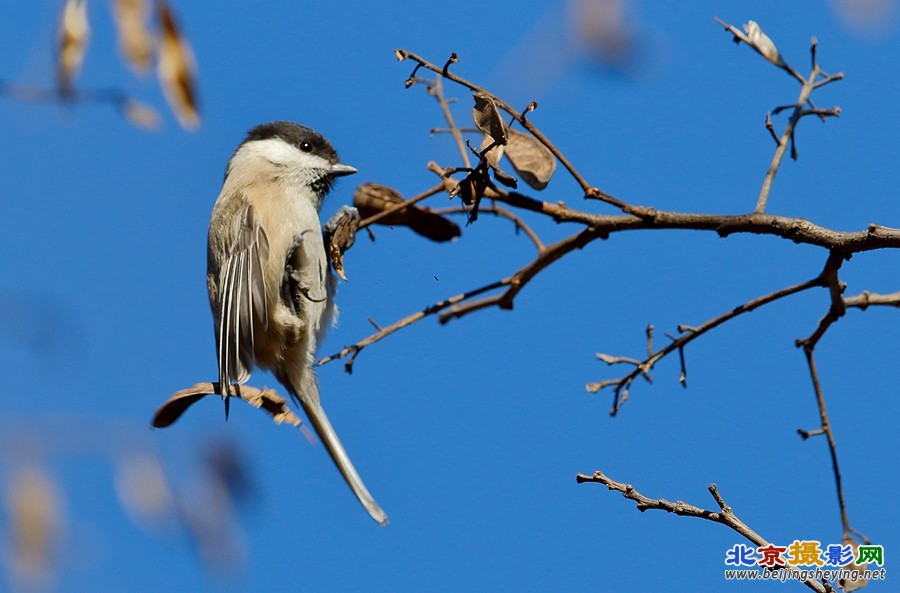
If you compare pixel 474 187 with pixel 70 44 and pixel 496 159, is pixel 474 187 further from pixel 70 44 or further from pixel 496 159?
pixel 70 44

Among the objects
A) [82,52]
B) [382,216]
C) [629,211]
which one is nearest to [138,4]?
[82,52]

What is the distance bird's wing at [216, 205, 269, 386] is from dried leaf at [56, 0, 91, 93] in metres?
1.42

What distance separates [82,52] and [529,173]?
2.80 ft

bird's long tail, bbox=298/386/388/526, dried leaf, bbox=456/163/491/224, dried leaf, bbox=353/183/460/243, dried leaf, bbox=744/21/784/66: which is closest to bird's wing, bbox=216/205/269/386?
bird's long tail, bbox=298/386/388/526

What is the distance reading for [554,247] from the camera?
184cm

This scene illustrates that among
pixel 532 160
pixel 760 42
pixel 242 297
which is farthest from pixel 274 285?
pixel 760 42

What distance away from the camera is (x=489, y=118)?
170cm

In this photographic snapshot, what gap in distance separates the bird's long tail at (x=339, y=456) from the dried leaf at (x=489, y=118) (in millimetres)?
1398

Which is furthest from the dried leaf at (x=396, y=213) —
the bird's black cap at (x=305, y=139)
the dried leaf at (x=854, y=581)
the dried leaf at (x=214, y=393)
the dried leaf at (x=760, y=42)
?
the bird's black cap at (x=305, y=139)

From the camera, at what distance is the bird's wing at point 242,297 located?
9.30 feet

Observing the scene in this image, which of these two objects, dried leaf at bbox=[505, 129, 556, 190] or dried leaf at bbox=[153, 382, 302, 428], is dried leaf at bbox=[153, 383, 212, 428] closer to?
dried leaf at bbox=[153, 382, 302, 428]

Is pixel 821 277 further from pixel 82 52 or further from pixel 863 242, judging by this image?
pixel 82 52

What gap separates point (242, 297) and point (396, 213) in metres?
0.98

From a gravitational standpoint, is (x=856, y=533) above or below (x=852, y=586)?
above
